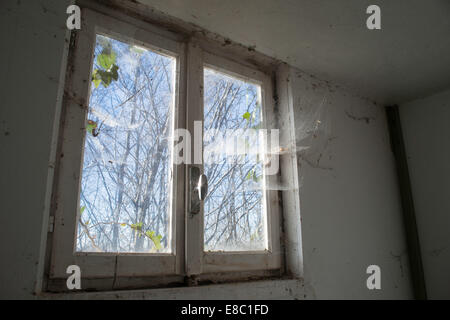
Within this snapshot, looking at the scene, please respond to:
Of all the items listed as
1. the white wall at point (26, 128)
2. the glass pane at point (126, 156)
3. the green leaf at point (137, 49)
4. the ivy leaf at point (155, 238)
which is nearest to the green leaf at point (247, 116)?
the glass pane at point (126, 156)

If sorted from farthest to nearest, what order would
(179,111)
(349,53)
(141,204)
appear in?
(349,53), (179,111), (141,204)

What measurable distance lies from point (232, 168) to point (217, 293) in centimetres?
54

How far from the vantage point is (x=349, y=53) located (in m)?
1.75

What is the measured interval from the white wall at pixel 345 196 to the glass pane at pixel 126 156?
2.21 feet

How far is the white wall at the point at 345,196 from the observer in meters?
1.70

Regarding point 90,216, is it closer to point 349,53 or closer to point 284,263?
point 284,263

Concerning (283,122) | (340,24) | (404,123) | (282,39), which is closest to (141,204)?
(283,122)

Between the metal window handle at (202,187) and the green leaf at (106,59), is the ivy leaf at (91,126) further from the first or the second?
the metal window handle at (202,187)

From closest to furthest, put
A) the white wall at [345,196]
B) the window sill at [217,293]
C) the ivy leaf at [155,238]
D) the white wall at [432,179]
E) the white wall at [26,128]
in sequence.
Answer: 1. the white wall at [26,128]
2. the window sill at [217,293]
3. the ivy leaf at [155,238]
4. the white wall at [345,196]
5. the white wall at [432,179]

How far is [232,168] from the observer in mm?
1617

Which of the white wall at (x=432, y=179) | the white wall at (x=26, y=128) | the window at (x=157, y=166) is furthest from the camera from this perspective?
the white wall at (x=432, y=179)

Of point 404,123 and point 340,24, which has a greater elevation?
point 340,24

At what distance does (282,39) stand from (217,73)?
13.1 inches

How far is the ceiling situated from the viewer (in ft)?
4.72
